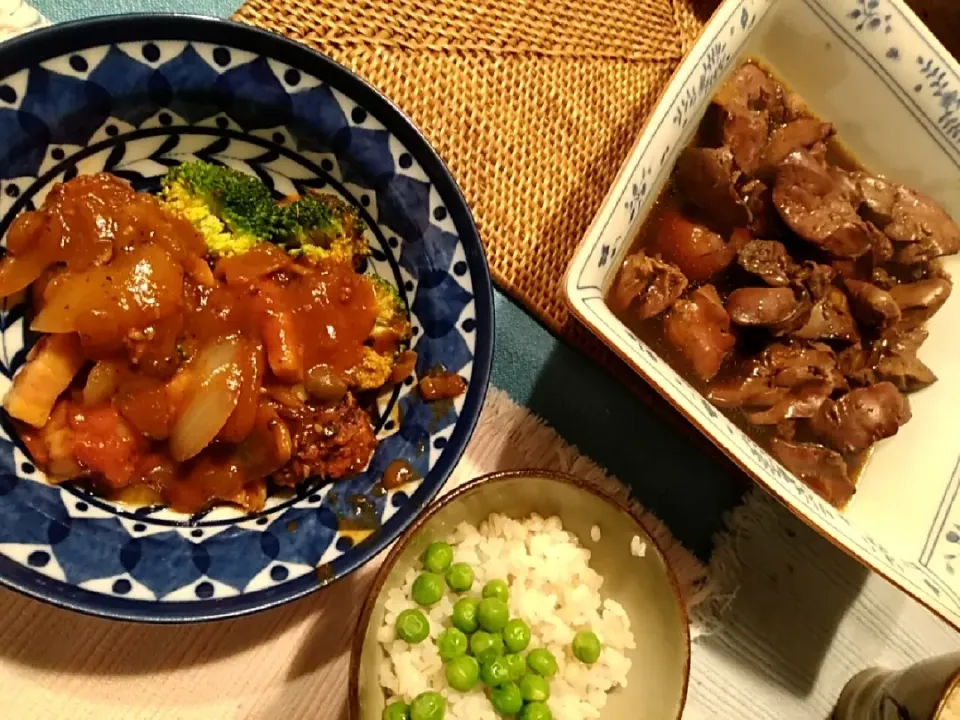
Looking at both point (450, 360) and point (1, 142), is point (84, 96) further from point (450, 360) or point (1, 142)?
point (450, 360)

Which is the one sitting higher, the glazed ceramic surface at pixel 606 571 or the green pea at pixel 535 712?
the glazed ceramic surface at pixel 606 571

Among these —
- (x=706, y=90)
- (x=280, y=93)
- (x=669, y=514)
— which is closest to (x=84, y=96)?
(x=280, y=93)

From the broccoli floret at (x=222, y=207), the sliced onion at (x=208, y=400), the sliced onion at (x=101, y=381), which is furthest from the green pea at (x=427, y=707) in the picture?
the broccoli floret at (x=222, y=207)

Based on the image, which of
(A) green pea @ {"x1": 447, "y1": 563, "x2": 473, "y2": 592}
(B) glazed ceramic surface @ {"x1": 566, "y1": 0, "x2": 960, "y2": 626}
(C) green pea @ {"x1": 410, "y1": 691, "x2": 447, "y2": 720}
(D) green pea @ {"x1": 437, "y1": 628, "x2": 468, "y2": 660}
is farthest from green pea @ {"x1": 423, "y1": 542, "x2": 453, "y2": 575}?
(B) glazed ceramic surface @ {"x1": 566, "y1": 0, "x2": 960, "y2": 626}

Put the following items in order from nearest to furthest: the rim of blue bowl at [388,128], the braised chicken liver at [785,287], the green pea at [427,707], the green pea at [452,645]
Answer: the rim of blue bowl at [388,128], the green pea at [427,707], the green pea at [452,645], the braised chicken liver at [785,287]

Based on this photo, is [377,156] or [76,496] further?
[377,156]

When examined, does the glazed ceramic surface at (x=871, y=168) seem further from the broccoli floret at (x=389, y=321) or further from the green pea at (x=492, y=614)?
the green pea at (x=492, y=614)
